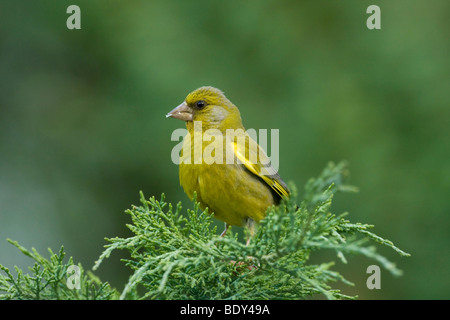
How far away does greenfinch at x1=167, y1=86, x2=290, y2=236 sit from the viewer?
3033 millimetres

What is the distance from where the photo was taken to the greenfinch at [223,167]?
303 cm

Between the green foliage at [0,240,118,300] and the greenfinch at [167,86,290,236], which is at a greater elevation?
the greenfinch at [167,86,290,236]

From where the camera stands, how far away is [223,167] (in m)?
3.05

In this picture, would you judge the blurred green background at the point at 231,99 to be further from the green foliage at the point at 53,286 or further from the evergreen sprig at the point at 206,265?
the green foliage at the point at 53,286

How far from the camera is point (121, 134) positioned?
5293 mm

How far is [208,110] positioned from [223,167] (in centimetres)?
53

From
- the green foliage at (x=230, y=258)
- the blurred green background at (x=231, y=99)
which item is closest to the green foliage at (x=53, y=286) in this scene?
the green foliage at (x=230, y=258)

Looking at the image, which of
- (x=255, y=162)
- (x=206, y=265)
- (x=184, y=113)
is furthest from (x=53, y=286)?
(x=184, y=113)

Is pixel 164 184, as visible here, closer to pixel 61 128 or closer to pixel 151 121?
pixel 151 121

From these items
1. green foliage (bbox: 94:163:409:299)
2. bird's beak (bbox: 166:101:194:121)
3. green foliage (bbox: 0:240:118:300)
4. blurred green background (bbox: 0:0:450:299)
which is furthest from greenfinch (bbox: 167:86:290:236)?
blurred green background (bbox: 0:0:450:299)

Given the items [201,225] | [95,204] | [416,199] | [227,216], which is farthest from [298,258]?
[95,204]

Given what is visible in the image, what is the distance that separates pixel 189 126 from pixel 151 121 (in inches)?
68.9

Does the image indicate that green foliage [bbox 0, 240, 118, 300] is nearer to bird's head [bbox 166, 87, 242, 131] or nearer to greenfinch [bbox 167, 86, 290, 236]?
greenfinch [bbox 167, 86, 290, 236]

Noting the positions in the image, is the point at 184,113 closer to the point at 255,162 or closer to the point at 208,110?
the point at 208,110
